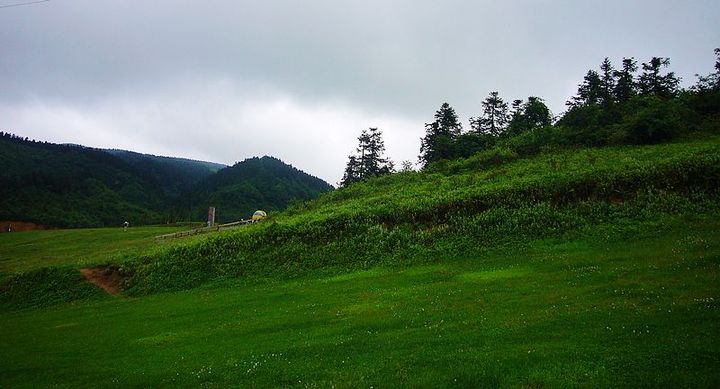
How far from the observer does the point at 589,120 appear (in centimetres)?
5894

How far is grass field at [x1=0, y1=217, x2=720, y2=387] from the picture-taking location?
10953 millimetres

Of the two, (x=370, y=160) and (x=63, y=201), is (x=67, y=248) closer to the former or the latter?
(x=370, y=160)

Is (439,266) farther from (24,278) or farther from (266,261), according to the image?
(24,278)

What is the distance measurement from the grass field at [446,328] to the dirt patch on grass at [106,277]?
8439 mm

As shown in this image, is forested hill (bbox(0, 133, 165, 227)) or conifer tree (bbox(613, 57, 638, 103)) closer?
conifer tree (bbox(613, 57, 638, 103))

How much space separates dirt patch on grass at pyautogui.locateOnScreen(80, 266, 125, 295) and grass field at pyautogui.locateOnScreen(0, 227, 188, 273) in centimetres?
242

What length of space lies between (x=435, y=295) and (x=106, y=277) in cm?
3320

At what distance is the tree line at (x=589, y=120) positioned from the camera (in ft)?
157

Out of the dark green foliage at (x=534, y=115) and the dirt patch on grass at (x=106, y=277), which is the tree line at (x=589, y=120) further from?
the dirt patch on grass at (x=106, y=277)

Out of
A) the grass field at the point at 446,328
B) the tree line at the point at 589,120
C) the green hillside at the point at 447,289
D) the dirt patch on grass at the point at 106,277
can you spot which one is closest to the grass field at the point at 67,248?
the green hillside at the point at 447,289

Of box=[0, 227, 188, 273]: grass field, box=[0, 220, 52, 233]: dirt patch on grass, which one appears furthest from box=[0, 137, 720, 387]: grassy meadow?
box=[0, 220, 52, 233]: dirt patch on grass

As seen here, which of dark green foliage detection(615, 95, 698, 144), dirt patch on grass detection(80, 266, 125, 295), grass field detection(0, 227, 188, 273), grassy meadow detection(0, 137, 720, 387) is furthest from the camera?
grass field detection(0, 227, 188, 273)

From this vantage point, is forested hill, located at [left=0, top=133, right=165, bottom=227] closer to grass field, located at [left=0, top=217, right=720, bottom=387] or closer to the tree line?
the tree line

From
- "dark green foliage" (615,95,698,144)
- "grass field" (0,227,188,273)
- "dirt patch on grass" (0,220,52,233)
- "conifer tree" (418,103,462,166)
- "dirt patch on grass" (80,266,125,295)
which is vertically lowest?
"dirt patch on grass" (80,266,125,295)
